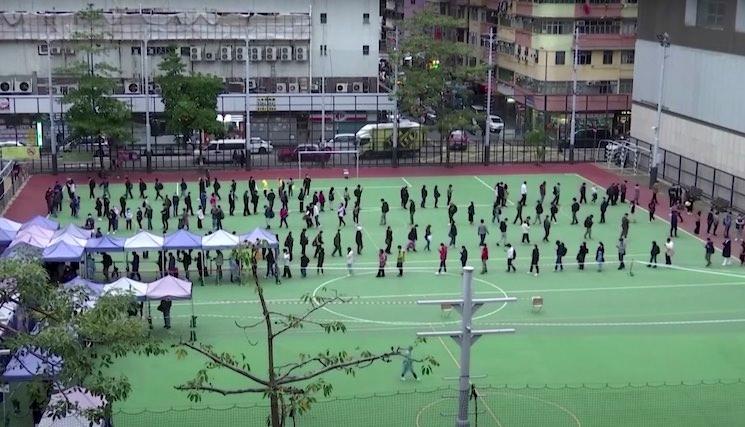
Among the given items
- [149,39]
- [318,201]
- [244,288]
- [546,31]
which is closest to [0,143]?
[149,39]

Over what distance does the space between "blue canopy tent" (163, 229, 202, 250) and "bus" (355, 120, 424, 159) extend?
22.7 m

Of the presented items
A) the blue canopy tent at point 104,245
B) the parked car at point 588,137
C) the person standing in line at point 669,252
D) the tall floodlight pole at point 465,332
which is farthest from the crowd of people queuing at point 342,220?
the tall floodlight pole at point 465,332

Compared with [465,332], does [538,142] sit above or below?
below

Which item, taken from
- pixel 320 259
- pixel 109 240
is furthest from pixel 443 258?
pixel 109 240

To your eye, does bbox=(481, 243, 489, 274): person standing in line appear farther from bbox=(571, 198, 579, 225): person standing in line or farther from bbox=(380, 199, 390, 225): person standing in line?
bbox=(571, 198, 579, 225): person standing in line

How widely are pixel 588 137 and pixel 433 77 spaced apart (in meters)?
12.4

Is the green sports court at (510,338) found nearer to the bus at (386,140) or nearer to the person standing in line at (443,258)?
the person standing in line at (443,258)

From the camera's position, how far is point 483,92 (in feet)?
244

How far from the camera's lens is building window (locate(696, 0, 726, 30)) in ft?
146

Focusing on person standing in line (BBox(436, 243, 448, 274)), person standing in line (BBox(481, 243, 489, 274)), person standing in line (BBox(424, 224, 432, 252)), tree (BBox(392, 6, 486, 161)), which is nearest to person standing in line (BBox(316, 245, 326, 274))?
person standing in line (BBox(436, 243, 448, 274))

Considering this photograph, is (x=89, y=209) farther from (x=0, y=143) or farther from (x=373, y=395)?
(x=373, y=395)

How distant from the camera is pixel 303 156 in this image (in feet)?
173

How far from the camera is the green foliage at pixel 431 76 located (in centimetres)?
5175

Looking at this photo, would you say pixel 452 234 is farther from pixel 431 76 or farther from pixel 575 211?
pixel 431 76
